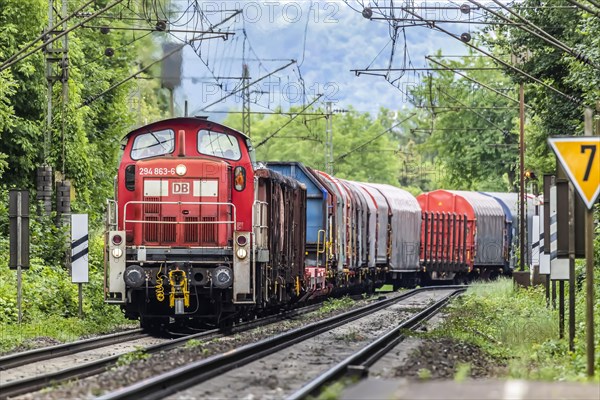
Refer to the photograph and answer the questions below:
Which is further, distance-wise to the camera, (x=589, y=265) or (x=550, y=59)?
(x=550, y=59)

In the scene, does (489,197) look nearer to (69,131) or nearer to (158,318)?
(69,131)

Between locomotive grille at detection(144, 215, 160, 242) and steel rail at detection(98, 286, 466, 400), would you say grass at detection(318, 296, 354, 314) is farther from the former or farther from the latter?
locomotive grille at detection(144, 215, 160, 242)

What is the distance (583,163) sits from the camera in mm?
12047

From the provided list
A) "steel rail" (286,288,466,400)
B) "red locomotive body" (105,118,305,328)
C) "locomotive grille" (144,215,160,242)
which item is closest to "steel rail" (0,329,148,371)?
"red locomotive body" (105,118,305,328)

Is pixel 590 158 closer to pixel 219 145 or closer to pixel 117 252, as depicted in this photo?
pixel 219 145

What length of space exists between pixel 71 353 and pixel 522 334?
7.21 meters

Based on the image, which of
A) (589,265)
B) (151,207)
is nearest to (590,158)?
(589,265)

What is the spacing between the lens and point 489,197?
53375 millimetres

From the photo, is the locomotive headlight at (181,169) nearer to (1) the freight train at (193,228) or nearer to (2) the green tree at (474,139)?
(1) the freight train at (193,228)

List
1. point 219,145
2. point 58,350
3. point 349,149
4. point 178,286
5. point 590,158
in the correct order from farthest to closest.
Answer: point 349,149
point 219,145
point 178,286
point 58,350
point 590,158

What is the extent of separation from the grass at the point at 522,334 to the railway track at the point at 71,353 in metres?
4.30

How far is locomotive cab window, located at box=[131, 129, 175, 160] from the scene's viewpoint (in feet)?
66.3

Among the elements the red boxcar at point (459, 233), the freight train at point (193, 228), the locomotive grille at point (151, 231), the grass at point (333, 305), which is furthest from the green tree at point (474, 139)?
the locomotive grille at point (151, 231)

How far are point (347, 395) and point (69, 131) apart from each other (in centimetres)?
2584
